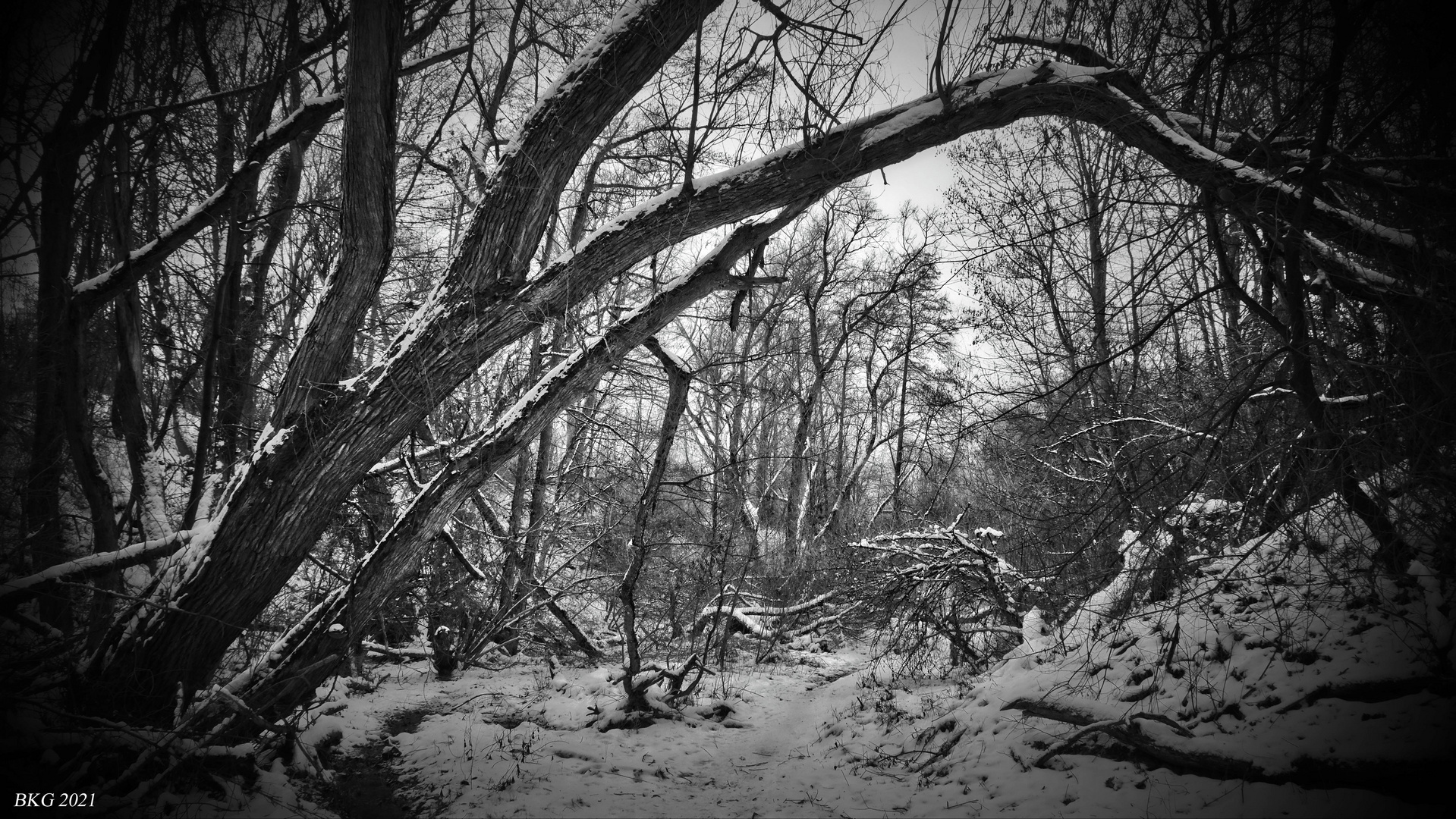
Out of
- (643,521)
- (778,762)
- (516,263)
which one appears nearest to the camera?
(516,263)

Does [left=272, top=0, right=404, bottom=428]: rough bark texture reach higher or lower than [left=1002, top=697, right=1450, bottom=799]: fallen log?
higher

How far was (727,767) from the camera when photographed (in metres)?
4.59

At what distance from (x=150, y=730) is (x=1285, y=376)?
652cm

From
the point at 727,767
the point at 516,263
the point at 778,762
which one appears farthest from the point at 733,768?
the point at 516,263

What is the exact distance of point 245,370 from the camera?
616 cm

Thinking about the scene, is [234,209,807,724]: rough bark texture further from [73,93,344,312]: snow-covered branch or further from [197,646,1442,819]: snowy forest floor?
[73,93,344,312]: snow-covered branch

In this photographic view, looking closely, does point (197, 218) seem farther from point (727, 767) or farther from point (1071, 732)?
point (1071, 732)

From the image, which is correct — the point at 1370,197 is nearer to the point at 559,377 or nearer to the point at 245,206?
the point at 559,377

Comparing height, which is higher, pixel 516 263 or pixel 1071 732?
pixel 516 263

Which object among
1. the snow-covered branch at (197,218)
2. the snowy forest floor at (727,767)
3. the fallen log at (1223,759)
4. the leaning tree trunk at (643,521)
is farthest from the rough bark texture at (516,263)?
the fallen log at (1223,759)

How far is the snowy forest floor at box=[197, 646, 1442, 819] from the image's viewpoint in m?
3.12

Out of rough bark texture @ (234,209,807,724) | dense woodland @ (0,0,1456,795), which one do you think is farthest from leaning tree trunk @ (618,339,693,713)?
rough bark texture @ (234,209,807,724)

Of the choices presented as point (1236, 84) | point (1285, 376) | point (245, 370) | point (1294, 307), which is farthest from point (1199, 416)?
point (245, 370)

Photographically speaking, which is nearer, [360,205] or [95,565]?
[95,565]
